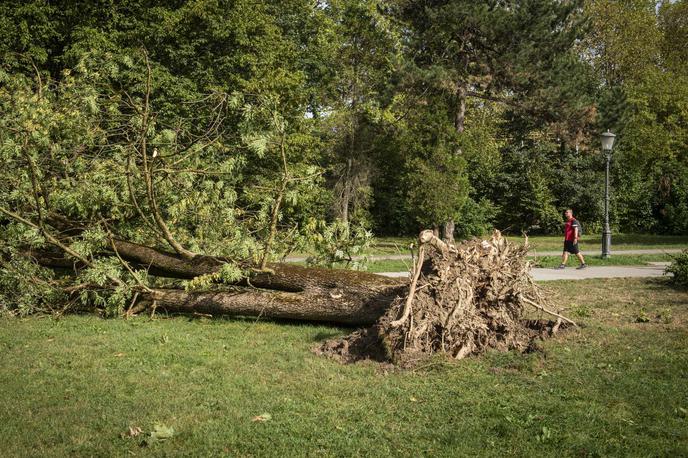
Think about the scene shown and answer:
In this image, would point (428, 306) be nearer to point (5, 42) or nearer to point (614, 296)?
point (614, 296)

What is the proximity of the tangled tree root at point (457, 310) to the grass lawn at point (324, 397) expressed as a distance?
0.85ft

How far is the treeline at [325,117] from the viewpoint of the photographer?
31.4 feet

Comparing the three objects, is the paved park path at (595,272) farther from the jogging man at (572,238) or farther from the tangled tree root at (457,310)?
the tangled tree root at (457,310)

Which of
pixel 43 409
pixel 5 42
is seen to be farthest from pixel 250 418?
pixel 5 42

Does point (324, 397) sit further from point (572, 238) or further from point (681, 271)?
point (572, 238)

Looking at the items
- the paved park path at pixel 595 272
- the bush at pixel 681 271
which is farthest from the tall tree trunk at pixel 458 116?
the bush at pixel 681 271

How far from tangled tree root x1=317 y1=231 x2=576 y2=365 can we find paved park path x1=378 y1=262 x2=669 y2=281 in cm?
603

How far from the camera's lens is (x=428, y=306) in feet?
21.9

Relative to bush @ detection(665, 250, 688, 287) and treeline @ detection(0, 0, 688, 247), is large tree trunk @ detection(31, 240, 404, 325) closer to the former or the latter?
treeline @ detection(0, 0, 688, 247)

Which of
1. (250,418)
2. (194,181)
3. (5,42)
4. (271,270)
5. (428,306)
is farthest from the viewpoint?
(5,42)

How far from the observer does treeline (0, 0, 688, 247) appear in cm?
956

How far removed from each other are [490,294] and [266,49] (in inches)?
741

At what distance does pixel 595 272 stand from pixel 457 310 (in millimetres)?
9749

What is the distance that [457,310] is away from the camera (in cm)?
664
